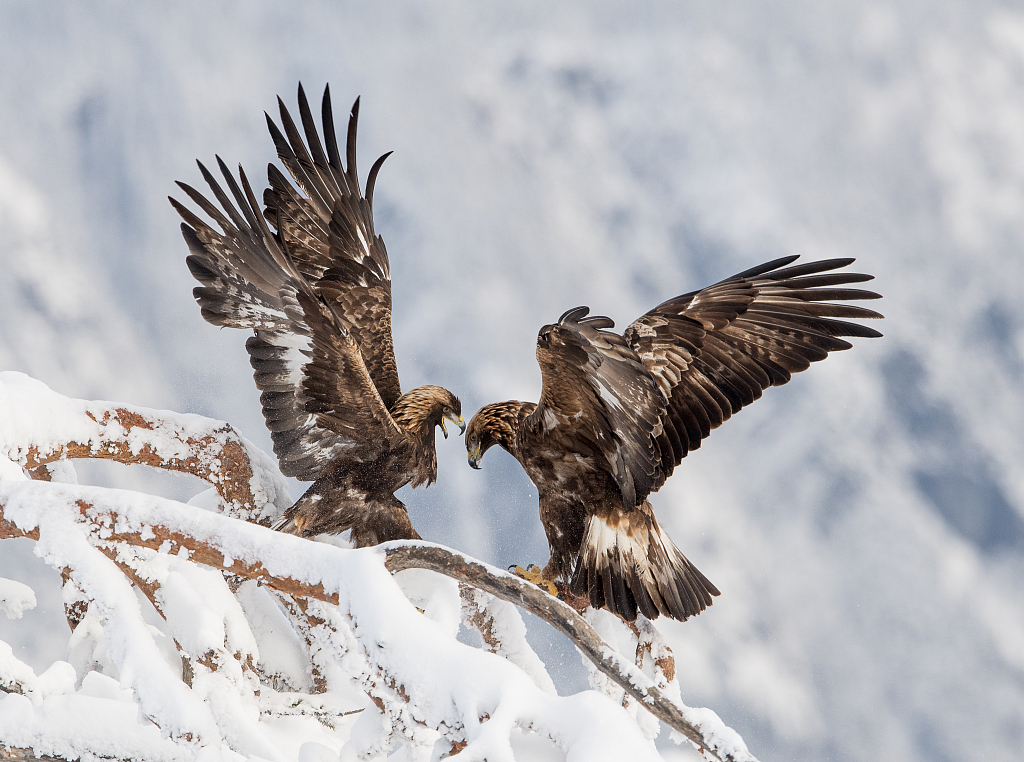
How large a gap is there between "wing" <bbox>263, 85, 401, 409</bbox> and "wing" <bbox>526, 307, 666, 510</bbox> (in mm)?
1736

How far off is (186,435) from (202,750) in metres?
2.87

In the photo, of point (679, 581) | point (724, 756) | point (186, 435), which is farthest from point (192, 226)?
point (724, 756)

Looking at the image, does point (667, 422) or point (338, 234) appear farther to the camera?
point (338, 234)

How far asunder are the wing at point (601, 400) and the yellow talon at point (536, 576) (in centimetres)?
75

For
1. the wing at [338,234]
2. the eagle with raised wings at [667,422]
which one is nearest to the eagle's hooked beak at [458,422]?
the wing at [338,234]

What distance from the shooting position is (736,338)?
16.4ft

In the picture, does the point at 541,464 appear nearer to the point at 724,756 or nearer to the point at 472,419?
the point at 472,419

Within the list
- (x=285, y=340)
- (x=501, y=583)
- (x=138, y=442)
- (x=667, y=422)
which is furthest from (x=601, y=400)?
(x=138, y=442)

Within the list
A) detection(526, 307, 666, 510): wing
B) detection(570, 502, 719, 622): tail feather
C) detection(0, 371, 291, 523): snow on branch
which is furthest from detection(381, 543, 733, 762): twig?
detection(0, 371, 291, 523): snow on branch

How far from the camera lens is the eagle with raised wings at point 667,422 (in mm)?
4742

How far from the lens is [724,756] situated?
278cm

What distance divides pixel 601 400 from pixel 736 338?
1150 millimetres

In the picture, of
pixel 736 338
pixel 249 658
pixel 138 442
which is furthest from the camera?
pixel 138 442

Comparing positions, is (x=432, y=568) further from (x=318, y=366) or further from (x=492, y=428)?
(x=492, y=428)
